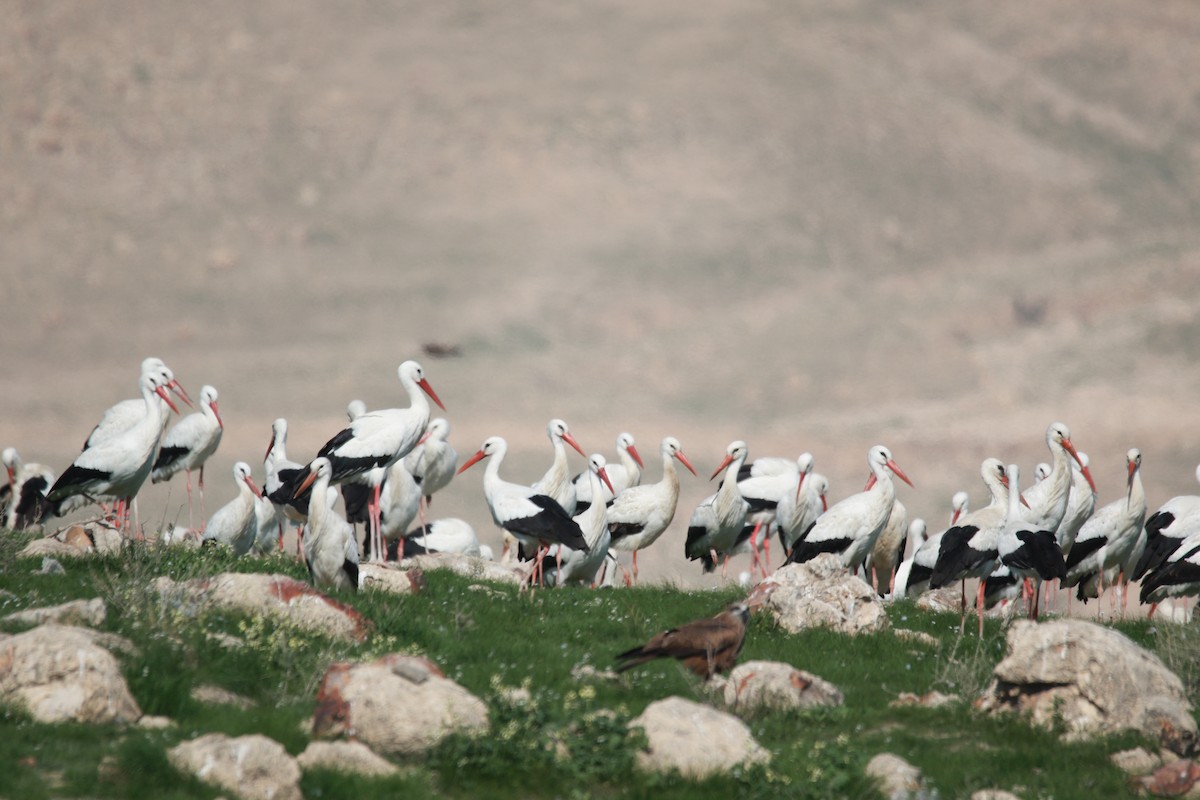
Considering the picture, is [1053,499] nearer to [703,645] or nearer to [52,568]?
[703,645]

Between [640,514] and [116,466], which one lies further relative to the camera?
[640,514]

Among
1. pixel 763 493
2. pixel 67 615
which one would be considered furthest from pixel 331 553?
pixel 763 493

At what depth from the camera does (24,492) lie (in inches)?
921

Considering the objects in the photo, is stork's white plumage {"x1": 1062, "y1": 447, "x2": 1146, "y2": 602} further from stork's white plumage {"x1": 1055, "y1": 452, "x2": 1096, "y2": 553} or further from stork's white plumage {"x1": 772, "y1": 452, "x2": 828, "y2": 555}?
stork's white plumage {"x1": 772, "y1": 452, "x2": 828, "y2": 555}

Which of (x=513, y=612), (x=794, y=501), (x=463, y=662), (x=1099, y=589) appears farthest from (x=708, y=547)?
(x=463, y=662)

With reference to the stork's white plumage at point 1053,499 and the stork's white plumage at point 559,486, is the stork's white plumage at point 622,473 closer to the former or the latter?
the stork's white plumage at point 559,486

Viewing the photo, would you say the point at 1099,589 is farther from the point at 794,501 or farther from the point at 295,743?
the point at 295,743

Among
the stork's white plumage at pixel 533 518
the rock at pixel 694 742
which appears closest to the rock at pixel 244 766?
the rock at pixel 694 742

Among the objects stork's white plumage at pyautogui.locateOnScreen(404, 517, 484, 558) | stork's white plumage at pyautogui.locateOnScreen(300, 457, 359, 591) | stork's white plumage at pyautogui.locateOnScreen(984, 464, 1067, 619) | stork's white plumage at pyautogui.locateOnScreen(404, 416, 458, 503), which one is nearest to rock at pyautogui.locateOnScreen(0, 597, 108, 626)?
stork's white plumage at pyautogui.locateOnScreen(300, 457, 359, 591)

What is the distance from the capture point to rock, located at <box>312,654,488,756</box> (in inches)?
334

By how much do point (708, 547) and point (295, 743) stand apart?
11940 millimetres

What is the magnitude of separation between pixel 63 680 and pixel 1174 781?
247 inches

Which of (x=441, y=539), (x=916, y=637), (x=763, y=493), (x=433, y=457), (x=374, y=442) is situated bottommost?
(x=441, y=539)

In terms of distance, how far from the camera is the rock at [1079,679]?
9617 mm
